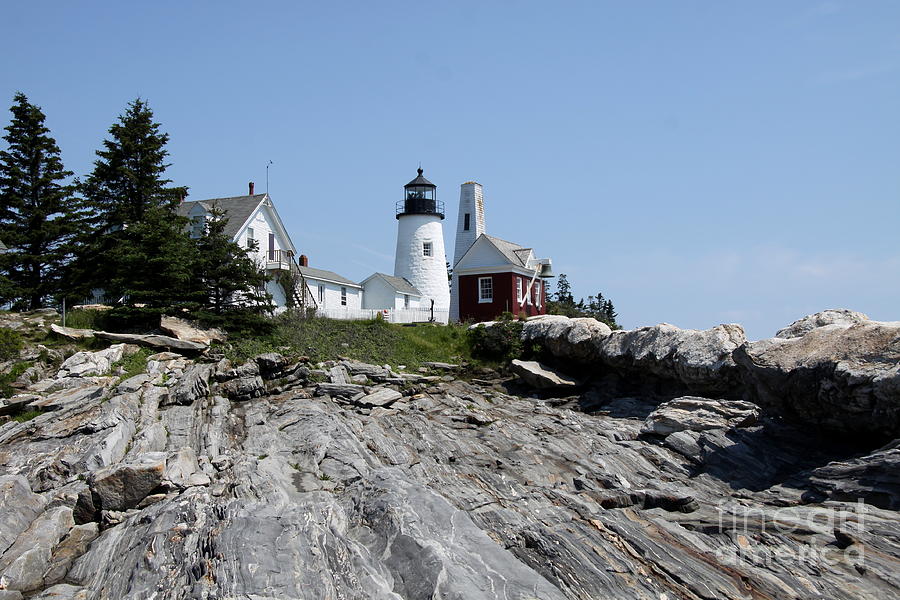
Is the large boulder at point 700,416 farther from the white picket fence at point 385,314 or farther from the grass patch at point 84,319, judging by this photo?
the grass patch at point 84,319

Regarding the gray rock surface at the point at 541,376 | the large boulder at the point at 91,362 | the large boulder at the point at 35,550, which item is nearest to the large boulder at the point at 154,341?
the large boulder at the point at 91,362

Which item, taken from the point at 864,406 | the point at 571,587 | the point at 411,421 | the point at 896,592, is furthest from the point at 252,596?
the point at 864,406

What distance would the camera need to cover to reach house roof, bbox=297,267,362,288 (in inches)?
1577

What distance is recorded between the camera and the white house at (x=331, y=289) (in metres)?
39.8

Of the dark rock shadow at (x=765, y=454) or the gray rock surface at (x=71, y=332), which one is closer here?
the dark rock shadow at (x=765, y=454)

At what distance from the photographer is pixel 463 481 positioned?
14414mm

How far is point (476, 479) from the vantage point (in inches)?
574

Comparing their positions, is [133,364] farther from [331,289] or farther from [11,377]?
[331,289]

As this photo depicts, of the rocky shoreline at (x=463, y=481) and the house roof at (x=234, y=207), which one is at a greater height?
the house roof at (x=234, y=207)

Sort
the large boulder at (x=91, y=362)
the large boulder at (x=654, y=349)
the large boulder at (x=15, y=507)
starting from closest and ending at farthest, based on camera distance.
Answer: the large boulder at (x=15, y=507)
the large boulder at (x=654, y=349)
the large boulder at (x=91, y=362)

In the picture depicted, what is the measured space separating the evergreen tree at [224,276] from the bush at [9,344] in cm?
653

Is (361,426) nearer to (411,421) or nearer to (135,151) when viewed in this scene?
(411,421)

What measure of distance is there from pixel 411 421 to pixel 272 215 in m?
24.1

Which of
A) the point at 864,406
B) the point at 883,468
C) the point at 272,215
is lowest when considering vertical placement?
the point at 883,468
